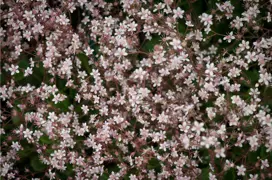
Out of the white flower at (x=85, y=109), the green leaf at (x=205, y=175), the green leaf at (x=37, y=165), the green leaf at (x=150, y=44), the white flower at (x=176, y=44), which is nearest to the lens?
the white flower at (x=176, y=44)

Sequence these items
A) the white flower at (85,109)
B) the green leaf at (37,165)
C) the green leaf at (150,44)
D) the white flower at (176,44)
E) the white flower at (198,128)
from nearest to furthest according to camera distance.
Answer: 1. the white flower at (198,128)
2. the white flower at (176,44)
3. the white flower at (85,109)
4. the green leaf at (150,44)
5. the green leaf at (37,165)

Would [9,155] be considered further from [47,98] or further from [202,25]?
[202,25]

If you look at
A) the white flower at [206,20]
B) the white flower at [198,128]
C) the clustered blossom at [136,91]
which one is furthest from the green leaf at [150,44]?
the white flower at [198,128]

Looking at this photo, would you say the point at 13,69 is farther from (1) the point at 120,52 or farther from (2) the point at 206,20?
(2) the point at 206,20

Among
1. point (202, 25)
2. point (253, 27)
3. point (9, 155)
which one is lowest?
point (9, 155)

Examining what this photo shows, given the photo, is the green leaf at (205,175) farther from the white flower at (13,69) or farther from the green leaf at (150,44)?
the white flower at (13,69)

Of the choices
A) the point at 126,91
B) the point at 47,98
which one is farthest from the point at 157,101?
the point at 47,98

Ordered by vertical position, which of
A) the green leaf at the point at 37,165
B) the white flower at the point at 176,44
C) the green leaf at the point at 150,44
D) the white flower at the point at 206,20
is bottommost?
the green leaf at the point at 37,165

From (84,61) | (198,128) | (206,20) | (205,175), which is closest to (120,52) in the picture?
(84,61)
